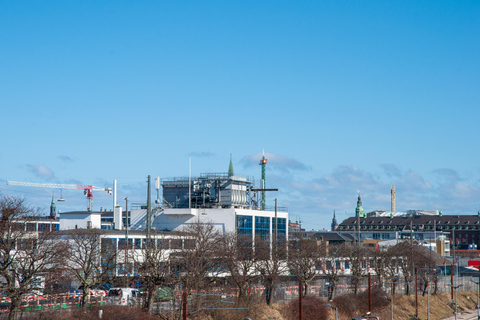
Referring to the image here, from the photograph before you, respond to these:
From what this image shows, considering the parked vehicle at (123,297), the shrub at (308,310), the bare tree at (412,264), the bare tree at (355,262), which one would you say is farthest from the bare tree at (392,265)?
the parked vehicle at (123,297)

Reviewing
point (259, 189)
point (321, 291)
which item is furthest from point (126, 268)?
point (259, 189)

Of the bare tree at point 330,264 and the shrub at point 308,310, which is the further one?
the bare tree at point 330,264

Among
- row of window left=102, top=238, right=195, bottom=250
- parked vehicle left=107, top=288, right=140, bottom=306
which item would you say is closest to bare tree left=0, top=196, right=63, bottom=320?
parked vehicle left=107, top=288, right=140, bottom=306

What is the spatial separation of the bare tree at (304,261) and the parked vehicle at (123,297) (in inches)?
872

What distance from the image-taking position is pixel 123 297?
5772 centimetres

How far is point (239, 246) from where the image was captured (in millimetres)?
75500

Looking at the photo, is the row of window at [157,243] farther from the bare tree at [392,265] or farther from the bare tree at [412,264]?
the bare tree at [412,264]

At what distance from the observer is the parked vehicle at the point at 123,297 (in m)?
55.4

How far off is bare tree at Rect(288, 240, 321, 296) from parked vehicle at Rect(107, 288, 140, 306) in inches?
872

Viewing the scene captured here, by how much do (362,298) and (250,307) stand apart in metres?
23.1

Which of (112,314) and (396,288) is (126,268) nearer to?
(112,314)

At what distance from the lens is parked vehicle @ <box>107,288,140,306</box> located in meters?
55.4

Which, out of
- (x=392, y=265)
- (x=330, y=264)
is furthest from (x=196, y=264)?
(x=392, y=265)

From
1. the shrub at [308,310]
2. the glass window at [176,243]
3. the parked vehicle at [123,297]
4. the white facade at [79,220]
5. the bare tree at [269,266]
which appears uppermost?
the white facade at [79,220]
